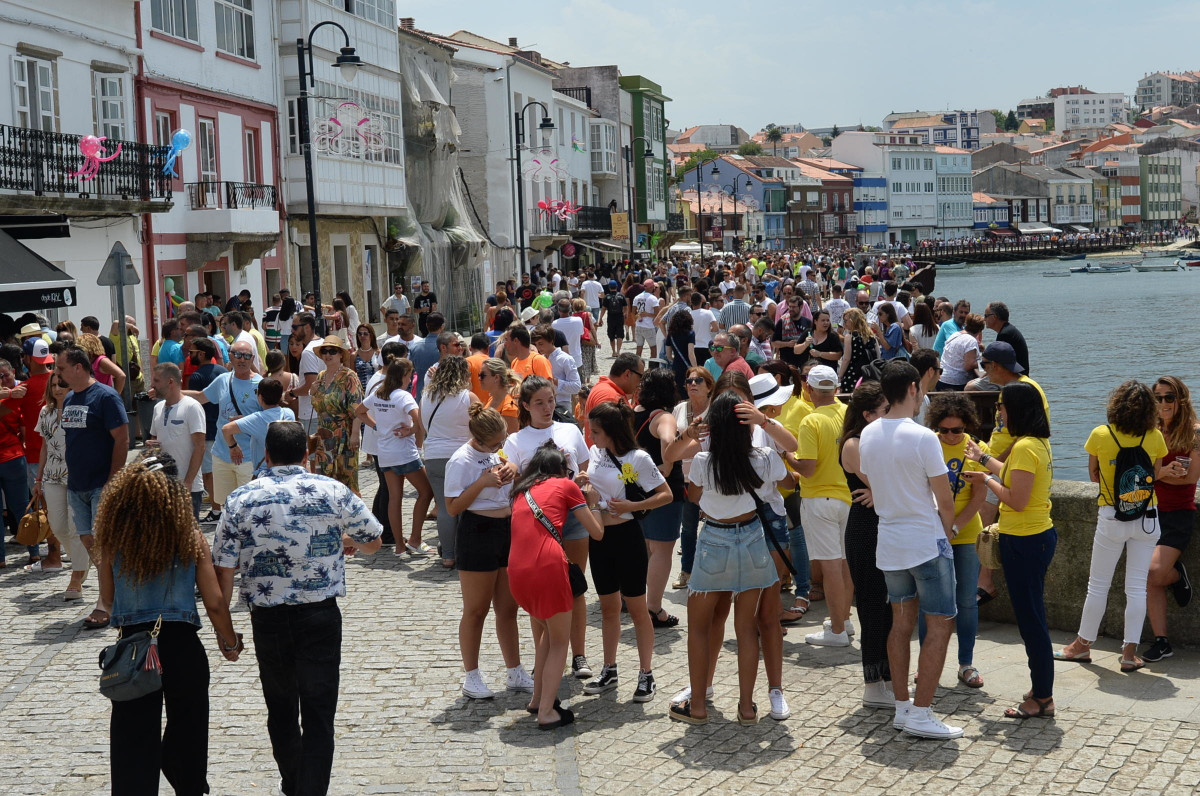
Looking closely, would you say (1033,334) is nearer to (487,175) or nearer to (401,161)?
(487,175)

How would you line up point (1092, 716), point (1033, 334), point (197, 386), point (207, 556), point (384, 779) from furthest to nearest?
point (1033, 334) → point (197, 386) → point (1092, 716) → point (384, 779) → point (207, 556)

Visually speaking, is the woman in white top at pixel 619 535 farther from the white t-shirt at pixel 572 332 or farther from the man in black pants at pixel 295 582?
the white t-shirt at pixel 572 332

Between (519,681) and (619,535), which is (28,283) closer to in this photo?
(519,681)

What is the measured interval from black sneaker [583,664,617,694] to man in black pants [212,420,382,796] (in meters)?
1.98

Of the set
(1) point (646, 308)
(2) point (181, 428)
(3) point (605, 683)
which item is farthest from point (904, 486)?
(1) point (646, 308)

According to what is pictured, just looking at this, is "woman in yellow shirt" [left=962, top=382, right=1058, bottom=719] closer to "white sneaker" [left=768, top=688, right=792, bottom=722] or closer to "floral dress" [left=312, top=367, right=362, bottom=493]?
"white sneaker" [left=768, top=688, right=792, bottom=722]

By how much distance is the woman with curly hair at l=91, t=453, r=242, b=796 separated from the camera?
17.1 feet

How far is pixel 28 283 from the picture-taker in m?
17.9

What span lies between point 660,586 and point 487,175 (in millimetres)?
43207

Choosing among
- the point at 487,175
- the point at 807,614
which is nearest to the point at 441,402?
the point at 807,614

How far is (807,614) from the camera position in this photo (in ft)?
29.0

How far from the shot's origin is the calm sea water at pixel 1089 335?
24.8 meters

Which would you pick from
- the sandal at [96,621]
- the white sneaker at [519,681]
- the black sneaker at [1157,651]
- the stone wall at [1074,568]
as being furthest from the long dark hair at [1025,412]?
the sandal at [96,621]

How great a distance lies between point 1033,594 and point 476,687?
116 inches
